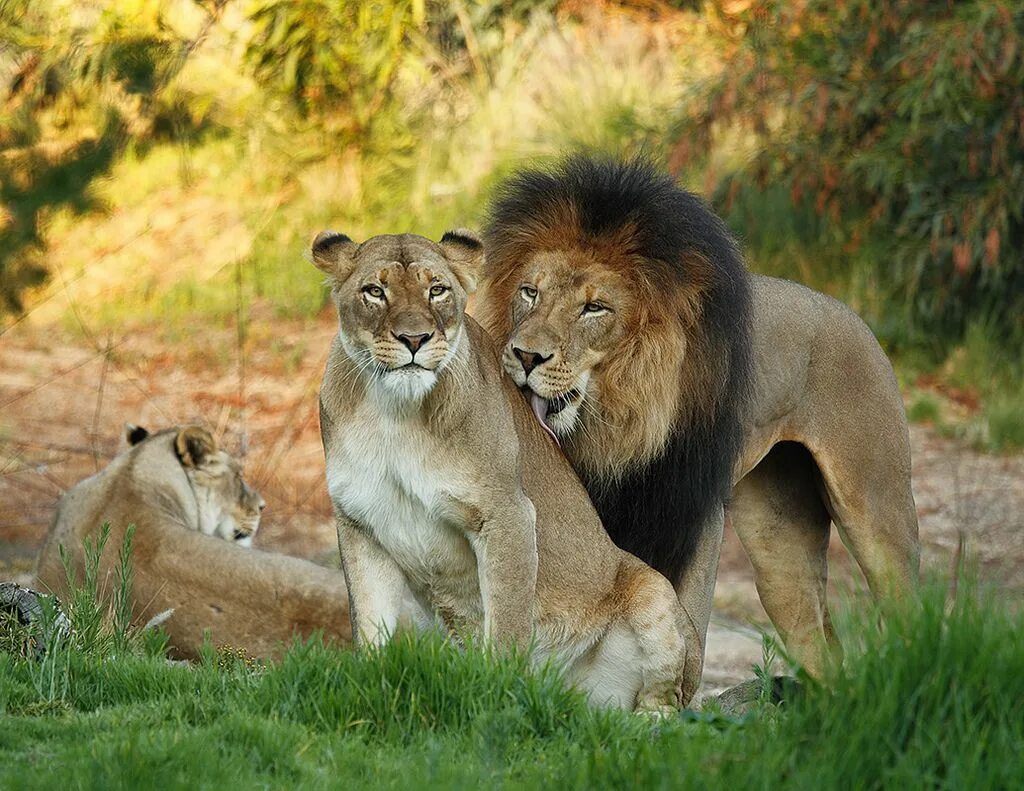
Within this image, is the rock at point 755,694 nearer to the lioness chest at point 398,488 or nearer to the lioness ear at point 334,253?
the lioness chest at point 398,488

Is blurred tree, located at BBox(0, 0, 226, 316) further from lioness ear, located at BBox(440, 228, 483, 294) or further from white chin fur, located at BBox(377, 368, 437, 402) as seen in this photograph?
white chin fur, located at BBox(377, 368, 437, 402)

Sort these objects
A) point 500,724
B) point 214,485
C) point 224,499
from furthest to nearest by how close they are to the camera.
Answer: point 224,499 → point 214,485 → point 500,724

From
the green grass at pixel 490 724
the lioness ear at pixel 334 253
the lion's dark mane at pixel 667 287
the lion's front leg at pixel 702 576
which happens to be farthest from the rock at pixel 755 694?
the lioness ear at pixel 334 253

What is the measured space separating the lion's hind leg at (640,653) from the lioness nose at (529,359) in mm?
821

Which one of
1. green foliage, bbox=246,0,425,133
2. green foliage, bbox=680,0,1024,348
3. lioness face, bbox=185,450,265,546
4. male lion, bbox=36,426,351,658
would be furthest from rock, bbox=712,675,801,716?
green foliage, bbox=246,0,425,133

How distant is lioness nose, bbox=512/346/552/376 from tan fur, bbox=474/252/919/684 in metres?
0.02

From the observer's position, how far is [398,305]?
14.5 feet

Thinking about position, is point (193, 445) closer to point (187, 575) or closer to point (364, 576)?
point (187, 575)

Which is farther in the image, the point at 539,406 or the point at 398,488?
the point at 539,406

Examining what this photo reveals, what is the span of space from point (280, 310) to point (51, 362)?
1.79 meters

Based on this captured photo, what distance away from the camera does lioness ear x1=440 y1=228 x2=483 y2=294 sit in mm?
4703

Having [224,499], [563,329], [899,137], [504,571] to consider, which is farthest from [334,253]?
[899,137]

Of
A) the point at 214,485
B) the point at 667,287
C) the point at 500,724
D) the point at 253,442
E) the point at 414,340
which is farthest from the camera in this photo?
the point at 253,442

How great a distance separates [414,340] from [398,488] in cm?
47
